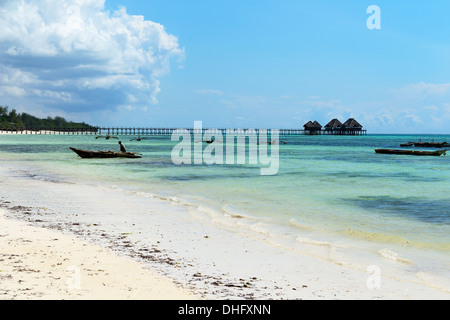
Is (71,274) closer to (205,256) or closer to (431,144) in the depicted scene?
(205,256)

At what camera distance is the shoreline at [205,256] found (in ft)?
18.4

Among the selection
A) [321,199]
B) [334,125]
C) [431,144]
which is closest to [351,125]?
[334,125]

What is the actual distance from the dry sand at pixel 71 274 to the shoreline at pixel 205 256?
0.06 metres

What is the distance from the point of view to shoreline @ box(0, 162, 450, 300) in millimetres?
5598

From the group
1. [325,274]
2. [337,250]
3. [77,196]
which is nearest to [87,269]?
[325,274]

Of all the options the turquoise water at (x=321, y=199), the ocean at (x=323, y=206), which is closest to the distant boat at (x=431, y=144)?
the turquoise water at (x=321, y=199)

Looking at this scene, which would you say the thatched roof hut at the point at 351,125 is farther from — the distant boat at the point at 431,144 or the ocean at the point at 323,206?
the ocean at the point at 323,206

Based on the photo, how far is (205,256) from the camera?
722 cm

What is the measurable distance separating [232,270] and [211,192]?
11289 mm

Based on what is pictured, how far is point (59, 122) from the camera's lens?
19738 cm

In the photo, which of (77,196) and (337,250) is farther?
(77,196)

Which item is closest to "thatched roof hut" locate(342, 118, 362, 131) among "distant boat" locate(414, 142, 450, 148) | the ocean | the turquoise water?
"distant boat" locate(414, 142, 450, 148)

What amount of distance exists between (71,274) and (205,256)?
7.25 feet
